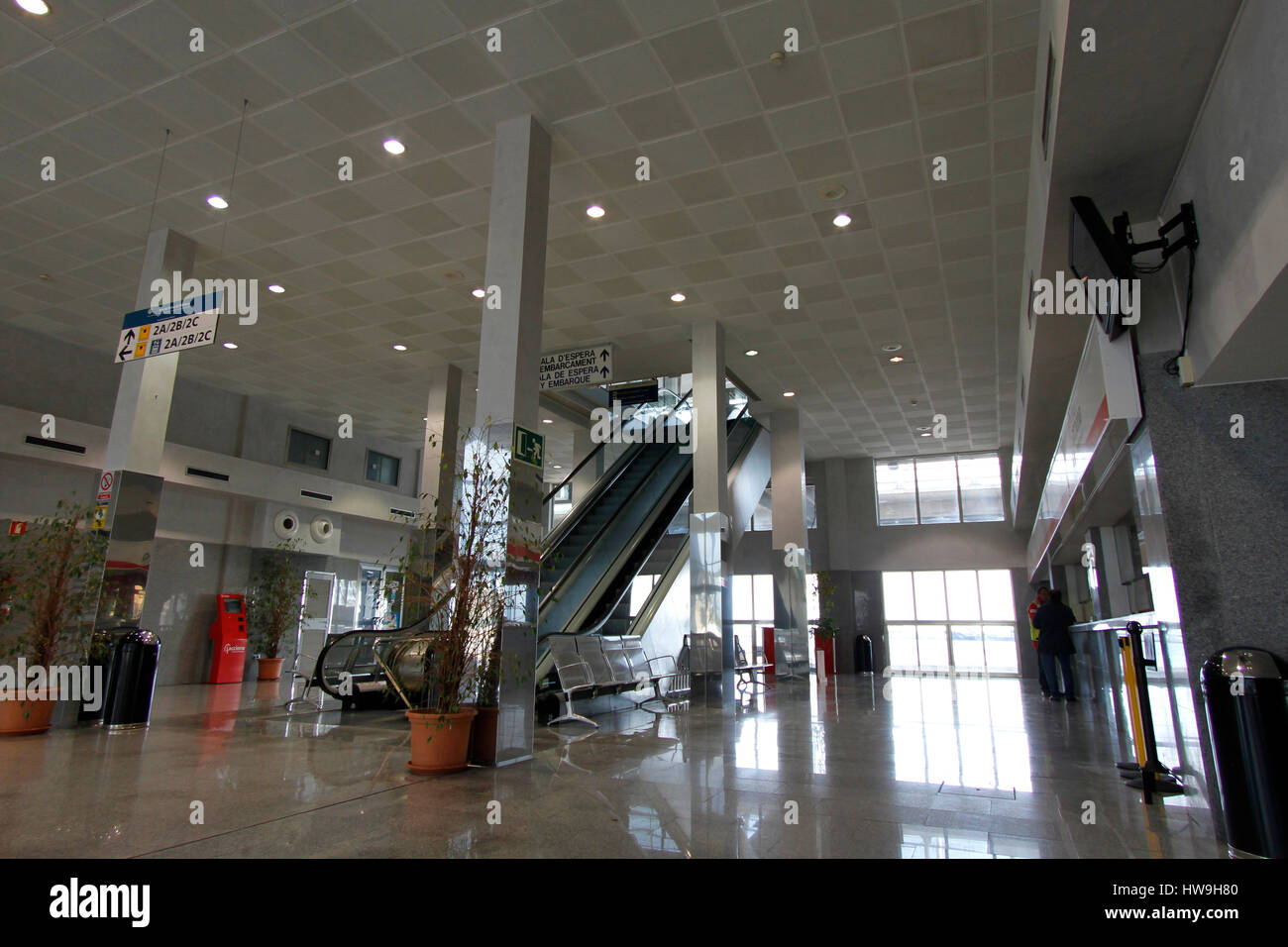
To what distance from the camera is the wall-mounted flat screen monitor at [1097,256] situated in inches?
163

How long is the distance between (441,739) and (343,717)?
3.86 metres

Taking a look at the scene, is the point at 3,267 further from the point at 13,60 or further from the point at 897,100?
the point at 897,100

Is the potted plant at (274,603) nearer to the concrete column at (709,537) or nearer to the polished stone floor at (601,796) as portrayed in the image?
the polished stone floor at (601,796)

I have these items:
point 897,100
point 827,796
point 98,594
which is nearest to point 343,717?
point 98,594

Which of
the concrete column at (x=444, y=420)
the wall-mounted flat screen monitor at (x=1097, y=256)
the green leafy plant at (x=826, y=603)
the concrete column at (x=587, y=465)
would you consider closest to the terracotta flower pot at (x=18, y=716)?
the concrete column at (x=444, y=420)

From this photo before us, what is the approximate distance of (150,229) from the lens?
26.8 ft

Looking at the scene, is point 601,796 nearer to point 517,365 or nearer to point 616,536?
point 517,365

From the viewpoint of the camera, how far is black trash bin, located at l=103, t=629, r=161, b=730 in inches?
258

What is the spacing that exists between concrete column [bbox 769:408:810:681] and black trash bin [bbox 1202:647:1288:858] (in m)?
10.8

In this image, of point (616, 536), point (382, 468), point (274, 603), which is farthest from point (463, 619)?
point (382, 468)

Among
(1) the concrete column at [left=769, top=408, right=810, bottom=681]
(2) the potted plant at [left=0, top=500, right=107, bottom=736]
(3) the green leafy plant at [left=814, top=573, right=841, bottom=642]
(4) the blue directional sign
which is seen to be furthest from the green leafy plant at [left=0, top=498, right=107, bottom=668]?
(3) the green leafy plant at [left=814, top=573, right=841, bottom=642]

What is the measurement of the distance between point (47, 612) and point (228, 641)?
8146 millimetres

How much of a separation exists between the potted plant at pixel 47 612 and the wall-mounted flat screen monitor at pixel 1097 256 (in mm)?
8175

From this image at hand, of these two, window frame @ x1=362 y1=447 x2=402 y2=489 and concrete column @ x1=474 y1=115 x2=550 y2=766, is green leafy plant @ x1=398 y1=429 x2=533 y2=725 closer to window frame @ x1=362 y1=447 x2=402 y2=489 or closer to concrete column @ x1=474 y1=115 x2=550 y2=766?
concrete column @ x1=474 y1=115 x2=550 y2=766
